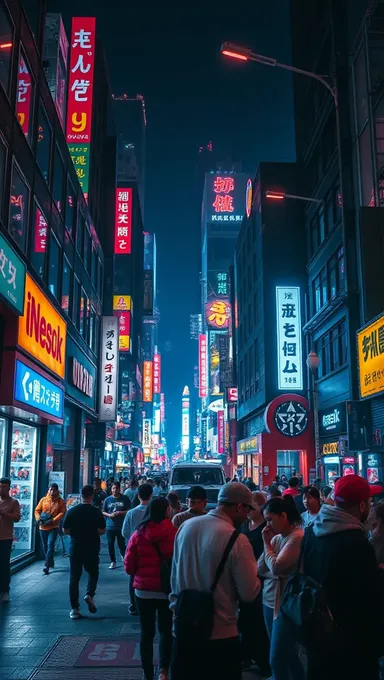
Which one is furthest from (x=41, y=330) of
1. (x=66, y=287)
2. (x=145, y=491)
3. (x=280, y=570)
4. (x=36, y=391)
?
(x=280, y=570)

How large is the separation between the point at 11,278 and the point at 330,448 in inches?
823

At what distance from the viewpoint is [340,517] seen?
3.77 m

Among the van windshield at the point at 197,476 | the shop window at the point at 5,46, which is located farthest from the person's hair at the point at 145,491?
the shop window at the point at 5,46

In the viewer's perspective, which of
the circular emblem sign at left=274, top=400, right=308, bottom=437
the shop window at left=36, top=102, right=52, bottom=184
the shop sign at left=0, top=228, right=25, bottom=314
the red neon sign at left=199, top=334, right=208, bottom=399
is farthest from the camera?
the red neon sign at left=199, top=334, right=208, bottom=399

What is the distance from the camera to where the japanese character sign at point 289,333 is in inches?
1442

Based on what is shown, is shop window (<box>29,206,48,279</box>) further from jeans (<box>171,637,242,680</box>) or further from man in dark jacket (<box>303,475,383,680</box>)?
man in dark jacket (<box>303,475,383,680</box>)

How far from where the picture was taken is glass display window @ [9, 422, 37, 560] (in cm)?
1650

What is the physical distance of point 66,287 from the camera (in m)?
22.6

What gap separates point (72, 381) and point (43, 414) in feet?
23.6

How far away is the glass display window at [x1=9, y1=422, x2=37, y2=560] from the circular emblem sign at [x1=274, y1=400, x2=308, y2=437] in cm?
1482

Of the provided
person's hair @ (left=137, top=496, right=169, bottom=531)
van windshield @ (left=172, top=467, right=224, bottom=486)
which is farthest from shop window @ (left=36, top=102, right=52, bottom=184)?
person's hair @ (left=137, top=496, right=169, bottom=531)

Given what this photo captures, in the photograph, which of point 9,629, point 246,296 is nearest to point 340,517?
point 9,629

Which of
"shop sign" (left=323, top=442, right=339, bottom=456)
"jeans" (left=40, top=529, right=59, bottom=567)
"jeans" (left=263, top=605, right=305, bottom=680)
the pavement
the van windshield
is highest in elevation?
"shop sign" (left=323, top=442, right=339, bottom=456)

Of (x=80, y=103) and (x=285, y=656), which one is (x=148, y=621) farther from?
(x=80, y=103)
